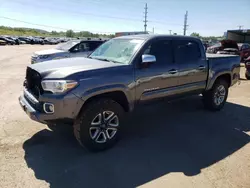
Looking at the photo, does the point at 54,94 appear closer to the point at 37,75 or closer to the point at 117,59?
the point at 37,75

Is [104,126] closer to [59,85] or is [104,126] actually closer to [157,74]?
[59,85]

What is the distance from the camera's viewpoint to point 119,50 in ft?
14.9

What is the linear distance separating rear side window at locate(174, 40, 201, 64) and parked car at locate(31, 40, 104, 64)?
7.27m

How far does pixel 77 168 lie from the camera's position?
3.35m

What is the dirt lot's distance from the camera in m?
3.10

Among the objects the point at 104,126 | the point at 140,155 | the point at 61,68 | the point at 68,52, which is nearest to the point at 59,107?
the point at 61,68

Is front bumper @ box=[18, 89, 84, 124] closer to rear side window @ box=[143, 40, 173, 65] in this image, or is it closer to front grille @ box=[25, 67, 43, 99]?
front grille @ box=[25, 67, 43, 99]

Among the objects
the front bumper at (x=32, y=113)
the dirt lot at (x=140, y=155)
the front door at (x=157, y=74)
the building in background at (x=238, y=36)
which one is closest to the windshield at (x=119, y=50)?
the front door at (x=157, y=74)

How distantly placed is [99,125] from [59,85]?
0.93 meters

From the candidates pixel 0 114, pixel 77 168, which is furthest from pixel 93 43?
pixel 77 168

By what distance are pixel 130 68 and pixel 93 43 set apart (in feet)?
29.4

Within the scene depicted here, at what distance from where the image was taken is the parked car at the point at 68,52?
11.4 m

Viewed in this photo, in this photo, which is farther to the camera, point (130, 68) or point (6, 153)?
point (130, 68)

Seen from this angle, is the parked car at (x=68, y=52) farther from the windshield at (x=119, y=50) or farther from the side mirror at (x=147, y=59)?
the side mirror at (x=147, y=59)
